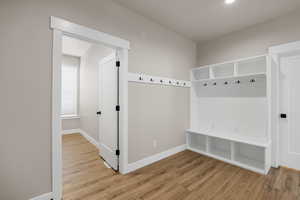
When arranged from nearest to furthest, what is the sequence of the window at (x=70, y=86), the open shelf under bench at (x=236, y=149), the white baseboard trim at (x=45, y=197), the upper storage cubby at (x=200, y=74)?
the white baseboard trim at (x=45, y=197) < the open shelf under bench at (x=236, y=149) < the upper storage cubby at (x=200, y=74) < the window at (x=70, y=86)

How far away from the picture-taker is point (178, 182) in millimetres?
2057

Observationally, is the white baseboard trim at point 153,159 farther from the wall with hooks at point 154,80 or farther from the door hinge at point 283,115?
the door hinge at point 283,115

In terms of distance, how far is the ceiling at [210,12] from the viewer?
2205 mm

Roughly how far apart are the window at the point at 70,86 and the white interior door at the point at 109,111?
2.91m

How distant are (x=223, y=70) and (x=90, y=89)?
154 inches

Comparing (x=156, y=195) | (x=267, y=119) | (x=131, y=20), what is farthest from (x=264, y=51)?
(x=156, y=195)

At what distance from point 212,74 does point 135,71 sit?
1.94m

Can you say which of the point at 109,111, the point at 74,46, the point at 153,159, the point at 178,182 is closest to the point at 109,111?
the point at 109,111

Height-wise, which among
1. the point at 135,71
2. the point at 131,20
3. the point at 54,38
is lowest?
the point at 135,71

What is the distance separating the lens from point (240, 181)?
2.07m

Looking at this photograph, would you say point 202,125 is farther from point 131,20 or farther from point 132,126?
point 131,20

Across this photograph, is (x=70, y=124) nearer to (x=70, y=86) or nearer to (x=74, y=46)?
(x=70, y=86)

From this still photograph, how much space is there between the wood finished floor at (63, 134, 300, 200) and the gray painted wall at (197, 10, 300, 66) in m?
2.39

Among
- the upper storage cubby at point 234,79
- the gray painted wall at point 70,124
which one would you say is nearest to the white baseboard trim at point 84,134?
the gray painted wall at point 70,124
